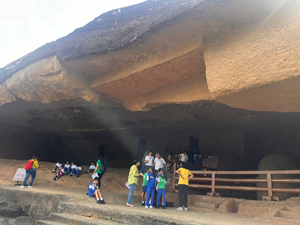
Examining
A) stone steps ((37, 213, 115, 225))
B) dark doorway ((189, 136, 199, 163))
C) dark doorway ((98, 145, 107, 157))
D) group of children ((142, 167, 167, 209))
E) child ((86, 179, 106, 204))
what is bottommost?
stone steps ((37, 213, 115, 225))

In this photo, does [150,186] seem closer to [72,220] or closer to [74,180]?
[72,220]

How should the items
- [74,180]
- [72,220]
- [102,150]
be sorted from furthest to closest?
[102,150], [74,180], [72,220]

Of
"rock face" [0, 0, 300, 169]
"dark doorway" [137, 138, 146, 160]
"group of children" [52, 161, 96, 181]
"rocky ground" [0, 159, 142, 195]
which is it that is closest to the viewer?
"rock face" [0, 0, 300, 169]

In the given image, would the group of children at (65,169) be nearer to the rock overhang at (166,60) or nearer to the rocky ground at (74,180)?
the rocky ground at (74,180)

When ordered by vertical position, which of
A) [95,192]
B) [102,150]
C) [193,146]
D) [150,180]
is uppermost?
[193,146]

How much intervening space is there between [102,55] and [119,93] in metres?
1.50

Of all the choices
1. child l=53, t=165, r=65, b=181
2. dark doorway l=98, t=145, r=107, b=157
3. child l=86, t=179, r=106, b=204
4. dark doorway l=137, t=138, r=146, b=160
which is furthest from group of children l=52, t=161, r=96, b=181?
dark doorway l=98, t=145, r=107, b=157

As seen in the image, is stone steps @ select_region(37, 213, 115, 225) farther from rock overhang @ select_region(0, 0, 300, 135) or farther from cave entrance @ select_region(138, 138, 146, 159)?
cave entrance @ select_region(138, 138, 146, 159)

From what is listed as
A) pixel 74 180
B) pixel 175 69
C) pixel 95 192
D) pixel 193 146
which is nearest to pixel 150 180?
pixel 95 192

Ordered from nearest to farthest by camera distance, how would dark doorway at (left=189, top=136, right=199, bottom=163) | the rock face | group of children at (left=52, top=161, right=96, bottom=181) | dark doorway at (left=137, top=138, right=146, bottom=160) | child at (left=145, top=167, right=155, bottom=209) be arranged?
1. the rock face
2. child at (left=145, top=167, right=155, bottom=209)
3. group of children at (left=52, top=161, right=96, bottom=181)
4. dark doorway at (left=189, top=136, right=199, bottom=163)
5. dark doorway at (left=137, top=138, right=146, bottom=160)

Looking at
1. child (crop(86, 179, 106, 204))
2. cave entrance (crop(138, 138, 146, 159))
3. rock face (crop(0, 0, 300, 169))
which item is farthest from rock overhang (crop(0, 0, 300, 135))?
cave entrance (crop(138, 138, 146, 159))

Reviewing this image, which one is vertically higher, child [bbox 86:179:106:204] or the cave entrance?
the cave entrance

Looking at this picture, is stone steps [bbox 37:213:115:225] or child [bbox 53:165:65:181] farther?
child [bbox 53:165:65:181]

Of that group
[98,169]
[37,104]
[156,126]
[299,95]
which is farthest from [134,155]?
[299,95]
